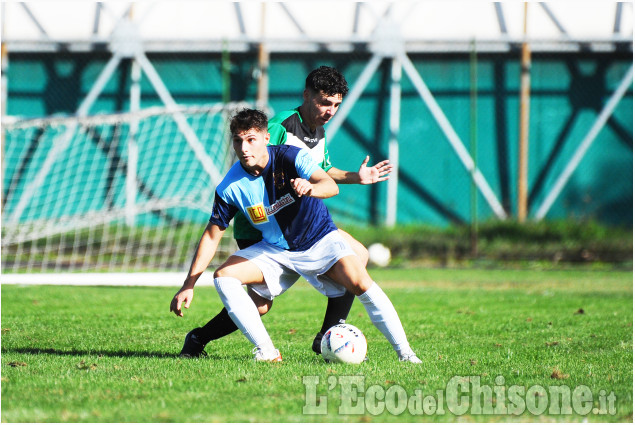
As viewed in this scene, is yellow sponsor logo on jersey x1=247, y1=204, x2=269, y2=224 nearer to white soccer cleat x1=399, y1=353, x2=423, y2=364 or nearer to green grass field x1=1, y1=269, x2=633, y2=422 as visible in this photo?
green grass field x1=1, y1=269, x2=633, y2=422

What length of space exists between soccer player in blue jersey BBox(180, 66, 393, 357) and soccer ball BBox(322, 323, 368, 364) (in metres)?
0.38

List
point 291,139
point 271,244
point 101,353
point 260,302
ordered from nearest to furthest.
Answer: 1. point 271,244
2. point 101,353
3. point 260,302
4. point 291,139

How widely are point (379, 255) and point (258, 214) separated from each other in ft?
29.1

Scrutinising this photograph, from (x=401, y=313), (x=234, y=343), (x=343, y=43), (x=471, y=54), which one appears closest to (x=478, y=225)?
(x=471, y=54)

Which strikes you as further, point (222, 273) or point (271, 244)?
point (271, 244)

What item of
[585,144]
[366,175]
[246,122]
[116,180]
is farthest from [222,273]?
[585,144]

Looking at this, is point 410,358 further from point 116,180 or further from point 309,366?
point 116,180

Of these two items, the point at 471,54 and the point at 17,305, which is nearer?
the point at 17,305

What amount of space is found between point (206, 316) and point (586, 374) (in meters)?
3.87

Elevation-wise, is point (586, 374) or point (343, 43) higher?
point (343, 43)

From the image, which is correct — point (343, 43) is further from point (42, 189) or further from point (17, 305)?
point (17, 305)

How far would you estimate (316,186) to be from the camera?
4996mm

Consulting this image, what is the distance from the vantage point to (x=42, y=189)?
15562mm

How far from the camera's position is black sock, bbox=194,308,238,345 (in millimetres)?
5555
